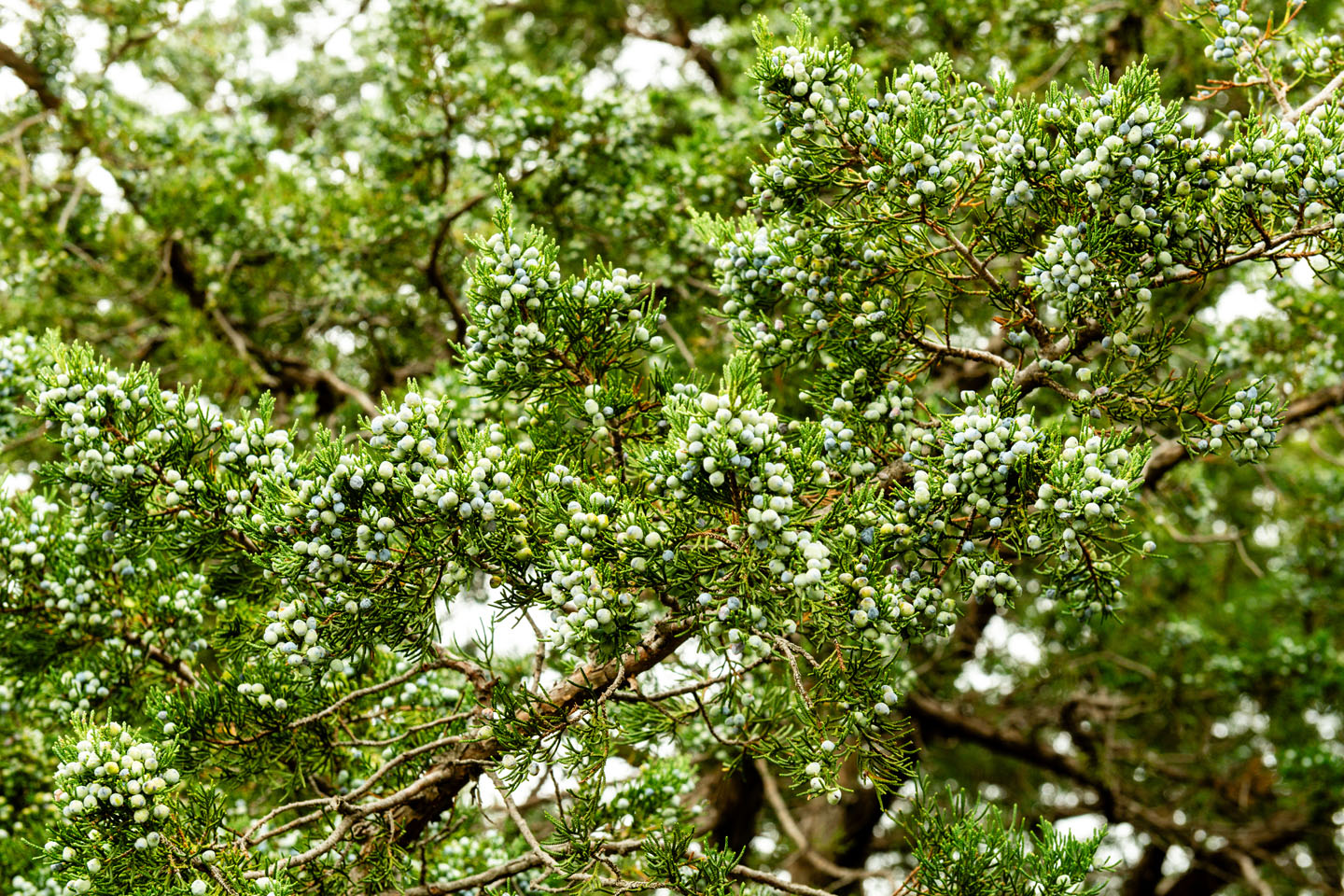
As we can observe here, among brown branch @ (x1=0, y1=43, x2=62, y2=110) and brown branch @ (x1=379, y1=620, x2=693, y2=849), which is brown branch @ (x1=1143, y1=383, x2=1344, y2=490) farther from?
brown branch @ (x1=0, y1=43, x2=62, y2=110)

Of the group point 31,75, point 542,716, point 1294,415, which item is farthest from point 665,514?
point 31,75

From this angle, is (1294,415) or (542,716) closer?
(542,716)

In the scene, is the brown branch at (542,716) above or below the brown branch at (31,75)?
below

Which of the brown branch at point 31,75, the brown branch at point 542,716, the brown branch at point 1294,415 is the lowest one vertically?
the brown branch at point 542,716

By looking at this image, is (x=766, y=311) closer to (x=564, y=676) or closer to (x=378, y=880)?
(x=564, y=676)

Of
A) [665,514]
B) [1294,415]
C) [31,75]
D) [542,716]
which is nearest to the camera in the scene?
[665,514]

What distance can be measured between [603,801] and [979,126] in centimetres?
299

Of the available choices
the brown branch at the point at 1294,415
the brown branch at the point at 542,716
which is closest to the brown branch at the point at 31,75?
the brown branch at the point at 542,716

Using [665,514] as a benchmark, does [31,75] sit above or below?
above

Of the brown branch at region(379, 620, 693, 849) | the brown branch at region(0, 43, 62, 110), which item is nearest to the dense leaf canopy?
the brown branch at region(379, 620, 693, 849)

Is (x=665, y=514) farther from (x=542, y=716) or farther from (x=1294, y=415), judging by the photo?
(x=1294, y=415)

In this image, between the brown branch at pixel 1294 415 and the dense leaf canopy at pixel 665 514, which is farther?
the brown branch at pixel 1294 415

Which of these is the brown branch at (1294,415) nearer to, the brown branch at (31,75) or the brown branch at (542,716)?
the brown branch at (542,716)

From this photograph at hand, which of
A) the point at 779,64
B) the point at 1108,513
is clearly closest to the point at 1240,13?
the point at 779,64
